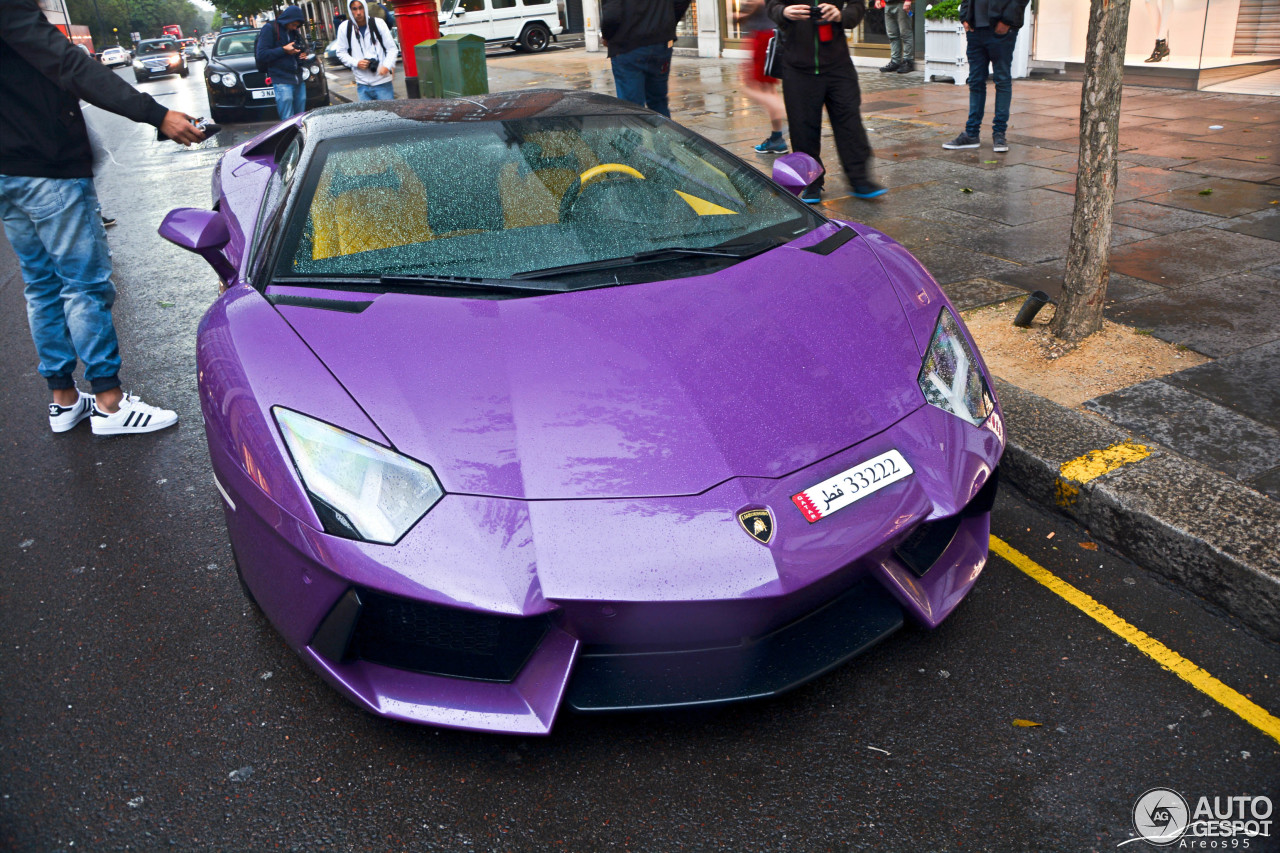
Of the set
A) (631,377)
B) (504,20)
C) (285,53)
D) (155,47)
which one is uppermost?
(155,47)

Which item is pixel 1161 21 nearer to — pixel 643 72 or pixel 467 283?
pixel 643 72

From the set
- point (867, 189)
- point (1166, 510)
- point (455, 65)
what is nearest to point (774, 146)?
point (867, 189)

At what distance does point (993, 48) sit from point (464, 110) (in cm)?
627

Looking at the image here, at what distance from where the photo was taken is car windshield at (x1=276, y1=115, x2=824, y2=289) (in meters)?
2.86

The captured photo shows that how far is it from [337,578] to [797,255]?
164 centimetres

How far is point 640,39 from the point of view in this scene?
7758mm

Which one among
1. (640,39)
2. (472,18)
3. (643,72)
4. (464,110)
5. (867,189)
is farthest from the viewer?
(472,18)

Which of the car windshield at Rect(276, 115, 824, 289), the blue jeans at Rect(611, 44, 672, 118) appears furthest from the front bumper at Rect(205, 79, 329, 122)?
the car windshield at Rect(276, 115, 824, 289)

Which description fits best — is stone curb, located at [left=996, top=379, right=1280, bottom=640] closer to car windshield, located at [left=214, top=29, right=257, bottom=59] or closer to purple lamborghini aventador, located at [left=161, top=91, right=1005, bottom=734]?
purple lamborghini aventador, located at [left=161, top=91, right=1005, bottom=734]

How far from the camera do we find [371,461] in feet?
7.13

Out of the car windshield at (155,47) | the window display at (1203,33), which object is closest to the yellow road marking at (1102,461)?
the window display at (1203,33)

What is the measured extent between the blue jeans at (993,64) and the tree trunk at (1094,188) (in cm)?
440

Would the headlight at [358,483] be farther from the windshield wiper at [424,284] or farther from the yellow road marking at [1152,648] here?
the yellow road marking at [1152,648]

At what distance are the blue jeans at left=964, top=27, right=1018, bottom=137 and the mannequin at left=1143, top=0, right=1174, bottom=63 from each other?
366 cm
